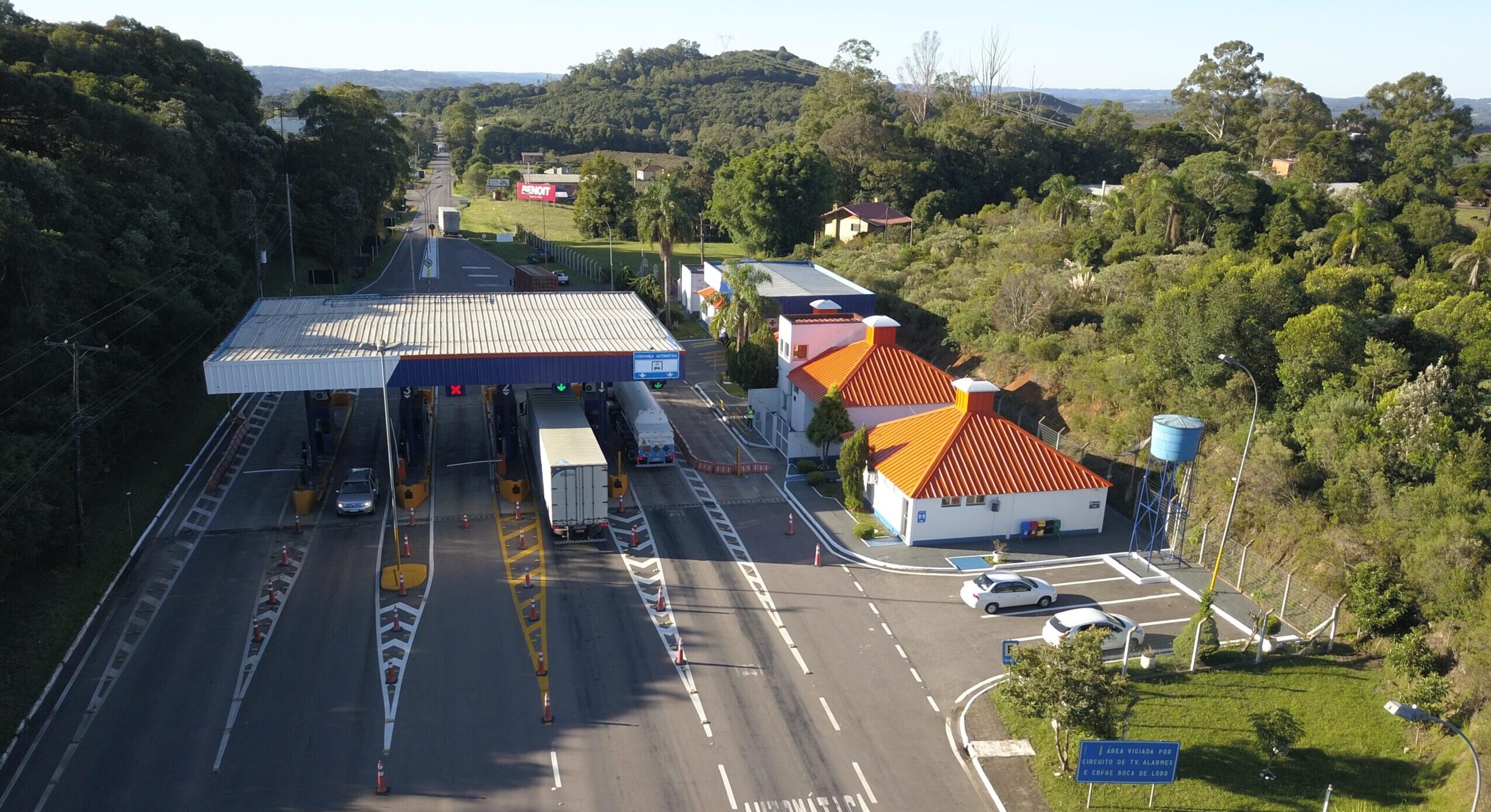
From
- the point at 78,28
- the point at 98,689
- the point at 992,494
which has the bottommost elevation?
the point at 98,689

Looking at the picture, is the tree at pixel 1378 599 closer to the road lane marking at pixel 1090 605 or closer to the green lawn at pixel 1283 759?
the green lawn at pixel 1283 759

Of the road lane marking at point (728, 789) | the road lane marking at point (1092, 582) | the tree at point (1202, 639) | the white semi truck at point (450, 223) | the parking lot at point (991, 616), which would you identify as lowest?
the road lane marking at point (728, 789)

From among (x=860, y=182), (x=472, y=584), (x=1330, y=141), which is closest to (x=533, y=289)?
(x=860, y=182)

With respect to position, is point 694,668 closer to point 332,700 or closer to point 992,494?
point 332,700

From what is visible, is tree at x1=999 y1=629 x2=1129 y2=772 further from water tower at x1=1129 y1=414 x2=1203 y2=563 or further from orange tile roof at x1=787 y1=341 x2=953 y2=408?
orange tile roof at x1=787 y1=341 x2=953 y2=408

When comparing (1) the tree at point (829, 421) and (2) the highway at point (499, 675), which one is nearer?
(2) the highway at point (499, 675)

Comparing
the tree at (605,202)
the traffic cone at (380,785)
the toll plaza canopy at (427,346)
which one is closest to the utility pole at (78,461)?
the toll plaza canopy at (427,346)

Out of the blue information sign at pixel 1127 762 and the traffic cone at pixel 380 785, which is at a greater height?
the blue information sign at pixel 1127 762
